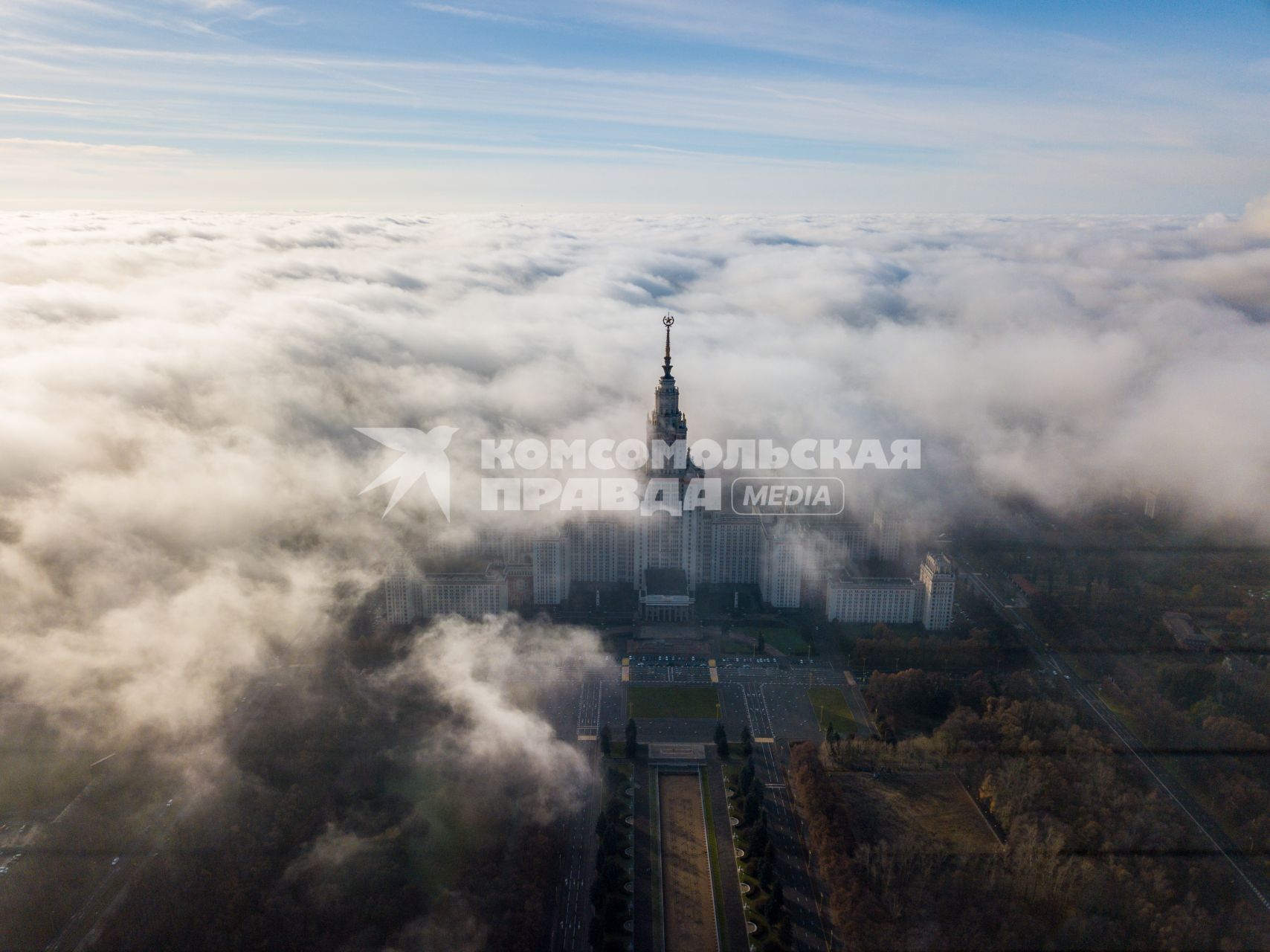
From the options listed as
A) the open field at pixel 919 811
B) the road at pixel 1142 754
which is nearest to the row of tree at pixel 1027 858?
the open field at pixel 919 811

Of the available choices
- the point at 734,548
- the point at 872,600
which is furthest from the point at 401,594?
the point at 872,600

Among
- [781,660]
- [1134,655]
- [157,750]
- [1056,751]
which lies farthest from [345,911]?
[1134,655]

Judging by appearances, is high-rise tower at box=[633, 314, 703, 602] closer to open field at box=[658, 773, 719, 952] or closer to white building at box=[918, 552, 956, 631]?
white building at box=[918, 552, 956, 631]

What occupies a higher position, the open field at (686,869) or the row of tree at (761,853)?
the row of tree at (761,853)

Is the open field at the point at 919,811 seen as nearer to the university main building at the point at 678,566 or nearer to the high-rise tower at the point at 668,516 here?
the university main building at the point at 678,566

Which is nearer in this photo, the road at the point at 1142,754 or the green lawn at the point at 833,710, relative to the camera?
the road at the point at 1142,754

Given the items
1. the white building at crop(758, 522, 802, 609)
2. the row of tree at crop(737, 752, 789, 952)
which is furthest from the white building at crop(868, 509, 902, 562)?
the row of tree at crop(737, 752, 789, 952)

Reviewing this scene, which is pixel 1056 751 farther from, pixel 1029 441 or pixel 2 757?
pixel 2 757
